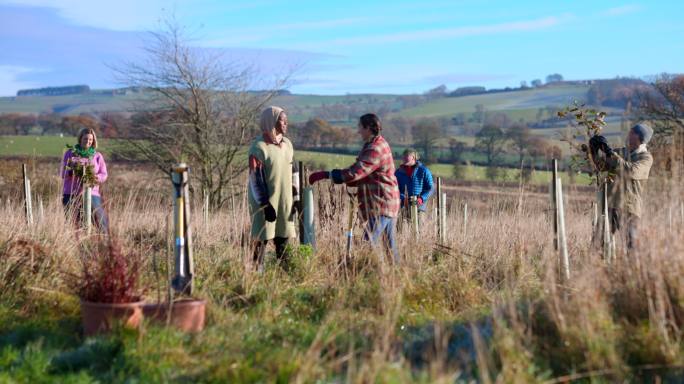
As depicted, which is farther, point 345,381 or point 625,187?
point 625,187

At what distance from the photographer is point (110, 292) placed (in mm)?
5918

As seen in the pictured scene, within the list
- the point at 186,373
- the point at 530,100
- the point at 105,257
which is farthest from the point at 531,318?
the point at 530,100

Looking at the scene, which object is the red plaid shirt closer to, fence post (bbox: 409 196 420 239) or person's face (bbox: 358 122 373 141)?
person's face (bbox: 358 122 373 141)

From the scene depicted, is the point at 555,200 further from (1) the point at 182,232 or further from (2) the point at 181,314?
(2) the point at 181,314

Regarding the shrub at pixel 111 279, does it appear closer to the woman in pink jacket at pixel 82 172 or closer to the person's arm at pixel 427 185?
the woman in pink jacket at pixel 82 172

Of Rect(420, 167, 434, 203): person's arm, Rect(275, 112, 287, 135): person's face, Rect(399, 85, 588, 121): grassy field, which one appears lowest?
Rect(420, 167, 434, 203): person's arm

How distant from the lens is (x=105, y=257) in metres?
6.13

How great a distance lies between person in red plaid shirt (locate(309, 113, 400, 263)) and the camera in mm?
8117

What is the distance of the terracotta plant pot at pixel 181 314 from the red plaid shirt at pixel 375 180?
8.58 feet

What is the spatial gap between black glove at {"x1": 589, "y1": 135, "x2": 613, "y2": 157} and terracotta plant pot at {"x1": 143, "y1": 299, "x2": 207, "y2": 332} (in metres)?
4.58

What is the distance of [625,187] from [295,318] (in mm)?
3933

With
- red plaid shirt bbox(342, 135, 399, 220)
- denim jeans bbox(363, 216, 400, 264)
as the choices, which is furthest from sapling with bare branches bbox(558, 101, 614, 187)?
denim jeans bbox(363, 216, 400, 264)

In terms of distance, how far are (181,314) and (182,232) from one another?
2.84 ft

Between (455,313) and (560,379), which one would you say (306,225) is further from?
(560,379)
